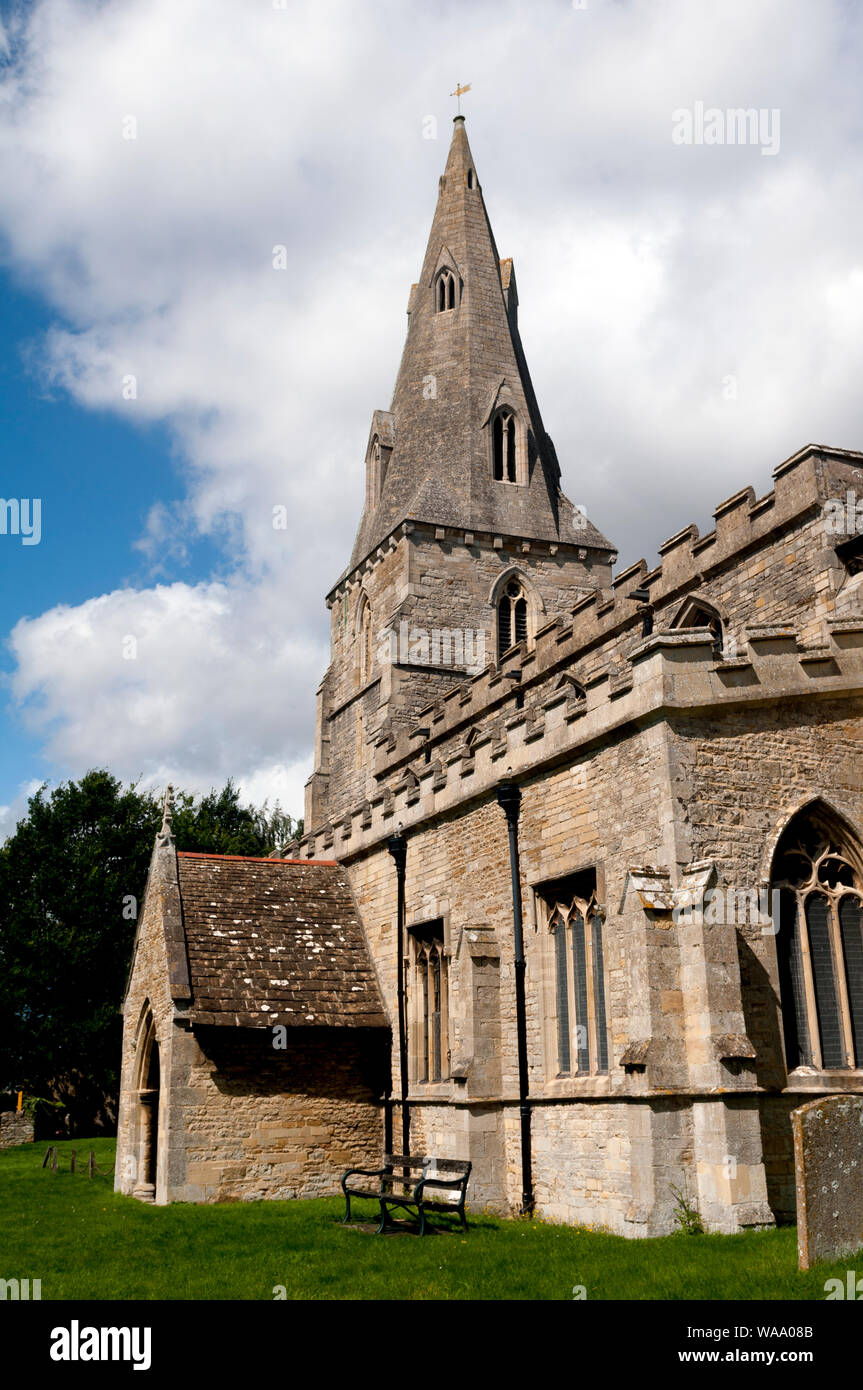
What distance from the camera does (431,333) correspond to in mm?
36562

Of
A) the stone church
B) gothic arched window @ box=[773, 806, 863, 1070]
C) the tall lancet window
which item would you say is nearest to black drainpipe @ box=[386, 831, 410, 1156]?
the stone church

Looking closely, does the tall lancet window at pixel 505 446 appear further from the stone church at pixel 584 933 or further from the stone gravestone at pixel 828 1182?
the stone gravestone at pixel 828 1182

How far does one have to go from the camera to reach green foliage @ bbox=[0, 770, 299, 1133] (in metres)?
35.6

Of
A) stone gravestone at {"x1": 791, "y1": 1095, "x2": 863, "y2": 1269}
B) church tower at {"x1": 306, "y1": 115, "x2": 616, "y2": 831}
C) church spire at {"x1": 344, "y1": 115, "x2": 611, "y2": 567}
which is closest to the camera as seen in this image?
stone gravestone at {"x1": 791, "y1": 1095, "x2": 863, "y2": 1269}

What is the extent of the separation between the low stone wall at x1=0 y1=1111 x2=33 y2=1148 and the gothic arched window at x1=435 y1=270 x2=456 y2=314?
86.8 feet

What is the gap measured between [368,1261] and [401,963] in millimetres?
7377

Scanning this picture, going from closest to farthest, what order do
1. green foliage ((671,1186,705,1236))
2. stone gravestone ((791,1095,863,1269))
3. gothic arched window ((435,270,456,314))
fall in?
1. stone gravestone ((791,1095,863,1269))
2. green foliage ((671,1186,705,1236))
3. gothic arched window ((435,270,456,314))

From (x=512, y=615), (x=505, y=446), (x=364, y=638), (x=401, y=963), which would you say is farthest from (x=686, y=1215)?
(x=505, y=446)

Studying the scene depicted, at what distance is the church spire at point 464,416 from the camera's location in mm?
32812

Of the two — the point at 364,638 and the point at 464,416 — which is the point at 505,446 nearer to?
the point at 464,416

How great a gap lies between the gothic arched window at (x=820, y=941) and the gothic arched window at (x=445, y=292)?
28099 mm

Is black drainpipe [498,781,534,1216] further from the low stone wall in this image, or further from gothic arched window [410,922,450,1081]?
the low stone wall

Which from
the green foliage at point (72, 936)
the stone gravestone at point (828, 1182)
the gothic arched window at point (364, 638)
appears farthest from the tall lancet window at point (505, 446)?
the stone gravestone at point (828, 1182)

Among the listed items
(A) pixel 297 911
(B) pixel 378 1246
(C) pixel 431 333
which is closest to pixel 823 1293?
(B) pixel 378 1246
